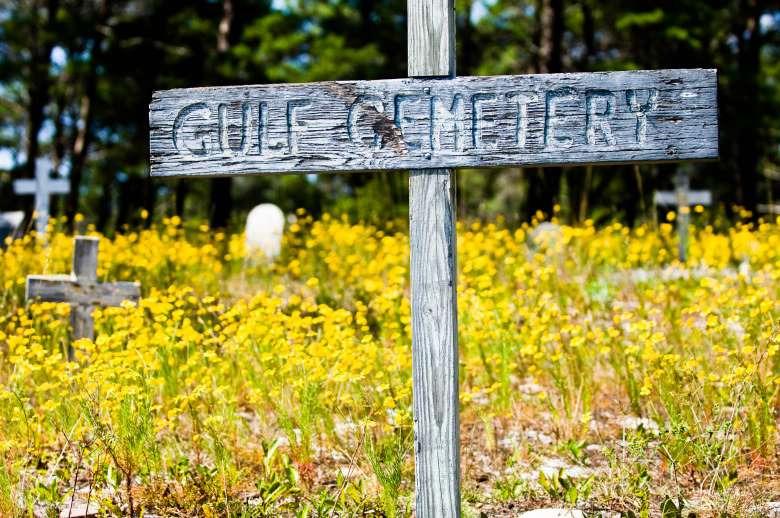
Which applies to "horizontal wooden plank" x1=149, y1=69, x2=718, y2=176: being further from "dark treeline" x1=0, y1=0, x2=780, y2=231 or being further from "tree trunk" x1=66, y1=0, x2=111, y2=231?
"tree trunk" x1=66, y1=0, x2=111, y2=231

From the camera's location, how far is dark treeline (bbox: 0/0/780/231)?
1456 centimetres

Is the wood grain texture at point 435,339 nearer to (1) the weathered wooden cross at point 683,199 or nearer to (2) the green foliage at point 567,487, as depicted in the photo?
(2) the green foliage at point 567,487

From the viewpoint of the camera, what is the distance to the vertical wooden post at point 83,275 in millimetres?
5343

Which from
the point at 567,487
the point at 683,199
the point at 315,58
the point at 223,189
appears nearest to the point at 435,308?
the point at 567,487

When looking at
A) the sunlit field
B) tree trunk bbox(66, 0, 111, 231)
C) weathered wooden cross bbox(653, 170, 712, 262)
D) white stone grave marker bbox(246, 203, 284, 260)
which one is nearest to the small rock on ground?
the sunlit field

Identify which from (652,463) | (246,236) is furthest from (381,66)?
(652,463)

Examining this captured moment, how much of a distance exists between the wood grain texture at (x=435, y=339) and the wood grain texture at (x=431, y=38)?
0.33 m

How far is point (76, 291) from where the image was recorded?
5348 millimetres

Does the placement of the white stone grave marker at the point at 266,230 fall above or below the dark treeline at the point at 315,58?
below

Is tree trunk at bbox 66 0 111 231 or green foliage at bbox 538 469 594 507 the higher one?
tree trunk at bbox 66 0 111 231

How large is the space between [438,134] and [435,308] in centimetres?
56

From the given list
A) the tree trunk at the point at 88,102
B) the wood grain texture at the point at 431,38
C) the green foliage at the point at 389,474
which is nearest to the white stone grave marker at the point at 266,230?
the green foliage at the point at 389,474

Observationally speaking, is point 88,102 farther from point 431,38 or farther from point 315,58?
point 431,38

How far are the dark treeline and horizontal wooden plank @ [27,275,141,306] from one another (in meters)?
6.41
